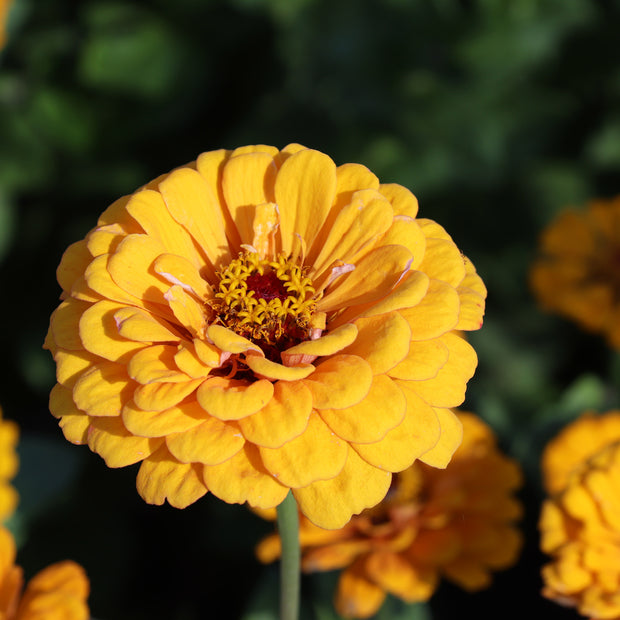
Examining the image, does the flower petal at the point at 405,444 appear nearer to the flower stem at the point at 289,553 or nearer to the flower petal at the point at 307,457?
the flower petal at the point at 307,457

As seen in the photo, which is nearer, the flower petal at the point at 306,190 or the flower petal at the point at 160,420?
the flower petal at the point at 160,420

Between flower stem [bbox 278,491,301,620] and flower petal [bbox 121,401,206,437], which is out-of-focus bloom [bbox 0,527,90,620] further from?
flower petal [bbox 121,401,206,437]

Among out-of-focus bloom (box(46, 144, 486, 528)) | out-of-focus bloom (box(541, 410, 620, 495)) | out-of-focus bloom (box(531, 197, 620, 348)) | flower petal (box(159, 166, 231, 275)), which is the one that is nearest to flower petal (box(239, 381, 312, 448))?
out-of-focus bloom (box(46, 144, 486, 528))

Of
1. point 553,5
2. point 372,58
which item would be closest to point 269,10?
point 372,58

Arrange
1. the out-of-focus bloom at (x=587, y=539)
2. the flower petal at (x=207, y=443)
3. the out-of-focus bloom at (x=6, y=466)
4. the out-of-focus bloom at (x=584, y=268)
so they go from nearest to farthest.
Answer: the flower petal at (x=207, y=443) < the out-of-focus bloom at (x=587, y=539) < the out-of-focus bloom at (x=6, y=466) < the out-of-focus bloom at (x=584, y=268)

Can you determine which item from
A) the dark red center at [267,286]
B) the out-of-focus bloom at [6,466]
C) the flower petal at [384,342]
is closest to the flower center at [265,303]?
the dark red center at [267,286]

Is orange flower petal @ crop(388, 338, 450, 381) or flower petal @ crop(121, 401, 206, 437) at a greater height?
orange flower petal @ crop(388, 338, 450, 381)
